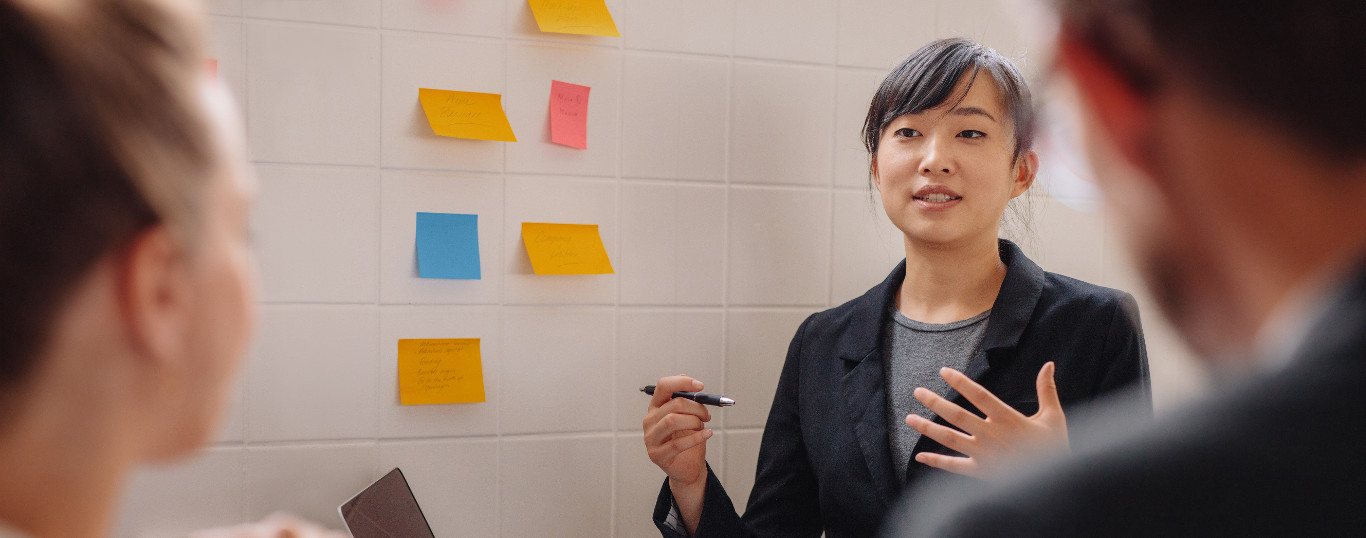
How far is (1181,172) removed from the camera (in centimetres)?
36

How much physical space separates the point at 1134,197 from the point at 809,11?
4.54 feet

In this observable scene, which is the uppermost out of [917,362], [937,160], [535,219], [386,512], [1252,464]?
[937,160]

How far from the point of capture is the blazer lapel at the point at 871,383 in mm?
1348

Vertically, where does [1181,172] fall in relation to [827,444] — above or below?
above

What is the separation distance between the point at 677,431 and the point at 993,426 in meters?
0.52

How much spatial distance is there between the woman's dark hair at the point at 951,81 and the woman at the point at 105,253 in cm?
114

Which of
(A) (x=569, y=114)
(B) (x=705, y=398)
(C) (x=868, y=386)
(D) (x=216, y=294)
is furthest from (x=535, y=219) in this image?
(D) (x=216, y=294)

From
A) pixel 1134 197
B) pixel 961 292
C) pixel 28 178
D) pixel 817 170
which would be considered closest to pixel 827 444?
pixel 961 292

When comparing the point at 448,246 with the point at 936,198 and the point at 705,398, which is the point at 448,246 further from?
the point at 936,198

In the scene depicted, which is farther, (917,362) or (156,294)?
(917,362)

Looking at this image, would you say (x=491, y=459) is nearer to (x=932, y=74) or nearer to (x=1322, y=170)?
(x=932, y=74)

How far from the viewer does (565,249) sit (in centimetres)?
155

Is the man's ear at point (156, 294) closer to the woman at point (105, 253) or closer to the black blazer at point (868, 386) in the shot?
the woman at point (105, 253)

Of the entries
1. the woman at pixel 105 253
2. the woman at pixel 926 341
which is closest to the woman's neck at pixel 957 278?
the woman at pixel 926 341
